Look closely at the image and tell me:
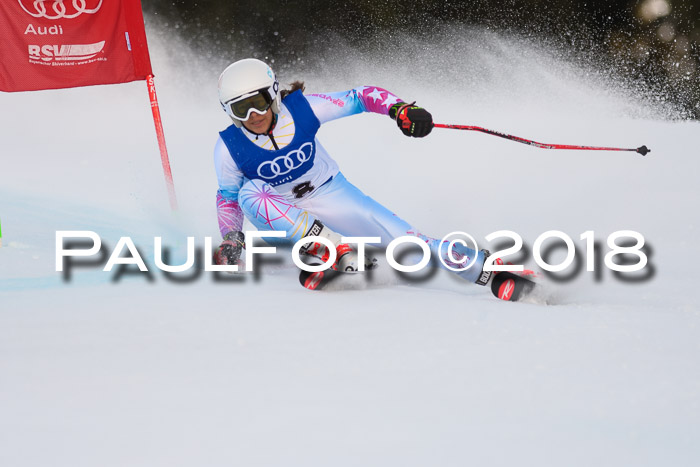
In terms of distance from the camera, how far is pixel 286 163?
3.42 m

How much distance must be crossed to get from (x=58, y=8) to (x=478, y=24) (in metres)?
8.79

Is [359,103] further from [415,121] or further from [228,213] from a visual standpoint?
[228,213]

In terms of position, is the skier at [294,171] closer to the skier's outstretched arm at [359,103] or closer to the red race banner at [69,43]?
the skier's outstretched arm at [359,103]

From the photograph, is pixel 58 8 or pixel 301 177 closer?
pixel 301 177

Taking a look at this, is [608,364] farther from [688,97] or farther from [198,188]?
[688,97]

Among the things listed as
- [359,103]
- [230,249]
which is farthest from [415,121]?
[230,249]

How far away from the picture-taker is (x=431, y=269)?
3475 millimetres

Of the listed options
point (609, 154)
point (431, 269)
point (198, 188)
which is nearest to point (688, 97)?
point (609, 154)

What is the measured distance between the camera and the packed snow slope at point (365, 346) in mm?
1624

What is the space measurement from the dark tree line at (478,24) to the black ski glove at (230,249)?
349 inches

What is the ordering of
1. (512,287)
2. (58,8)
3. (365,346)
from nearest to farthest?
(365,346) < (512,287) < (58,8)

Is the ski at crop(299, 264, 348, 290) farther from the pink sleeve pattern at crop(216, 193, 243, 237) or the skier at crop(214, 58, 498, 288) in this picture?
the pink sleeve pattern at crop(216, 193, 243, 237)

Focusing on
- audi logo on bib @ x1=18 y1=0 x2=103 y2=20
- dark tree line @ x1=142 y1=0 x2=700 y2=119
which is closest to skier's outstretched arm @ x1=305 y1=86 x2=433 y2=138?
audi logo on bib @ x1=18 y1=0 x2=103 y2=20

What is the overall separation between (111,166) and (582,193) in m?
4.36
